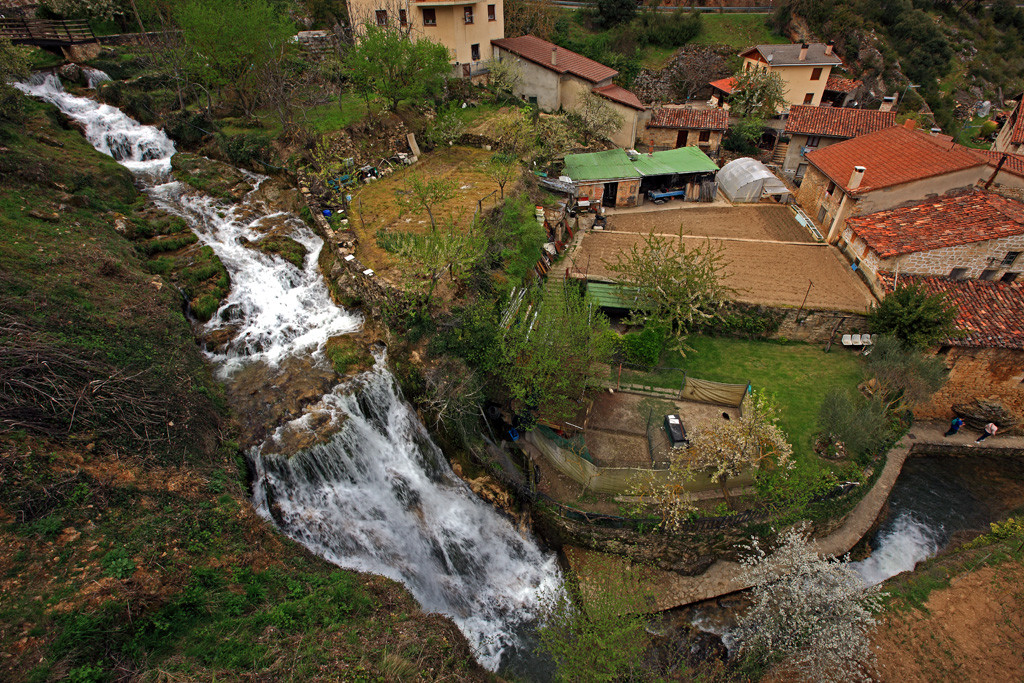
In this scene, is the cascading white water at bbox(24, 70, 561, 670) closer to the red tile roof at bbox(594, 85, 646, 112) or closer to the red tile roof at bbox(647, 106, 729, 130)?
the red tile roof at bbox(594, 85, 646, 112)

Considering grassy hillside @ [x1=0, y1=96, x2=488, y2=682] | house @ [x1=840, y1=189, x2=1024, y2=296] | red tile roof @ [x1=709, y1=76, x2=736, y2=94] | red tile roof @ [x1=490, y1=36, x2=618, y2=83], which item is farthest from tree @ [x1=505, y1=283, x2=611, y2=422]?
red tile roof @ [x1=709, y1=76, x2=736, y2=94]

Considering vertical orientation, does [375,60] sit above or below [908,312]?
Answer: above

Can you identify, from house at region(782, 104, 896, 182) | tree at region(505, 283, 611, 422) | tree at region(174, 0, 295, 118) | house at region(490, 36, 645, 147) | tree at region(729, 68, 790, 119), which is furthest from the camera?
tree at region(729, 68, 790, 119)

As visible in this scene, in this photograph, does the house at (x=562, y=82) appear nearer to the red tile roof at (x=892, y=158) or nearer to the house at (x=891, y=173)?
the red tile roof at (x=892, y=158)

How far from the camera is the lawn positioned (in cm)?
2062

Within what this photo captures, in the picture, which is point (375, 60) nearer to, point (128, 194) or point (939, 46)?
point (128, 194)

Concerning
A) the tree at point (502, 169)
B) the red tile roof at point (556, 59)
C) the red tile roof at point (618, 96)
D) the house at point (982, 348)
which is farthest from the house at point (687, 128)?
the house at point (982, 348)

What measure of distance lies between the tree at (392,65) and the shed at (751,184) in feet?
70.0

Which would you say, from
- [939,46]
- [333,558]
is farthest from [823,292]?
[939,46]

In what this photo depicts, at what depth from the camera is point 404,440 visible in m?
17.0

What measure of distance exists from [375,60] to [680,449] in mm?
25909

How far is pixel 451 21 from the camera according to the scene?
35.3 meters

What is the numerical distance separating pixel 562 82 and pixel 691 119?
11.4 m

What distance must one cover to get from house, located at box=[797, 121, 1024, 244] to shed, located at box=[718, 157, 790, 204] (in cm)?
283
